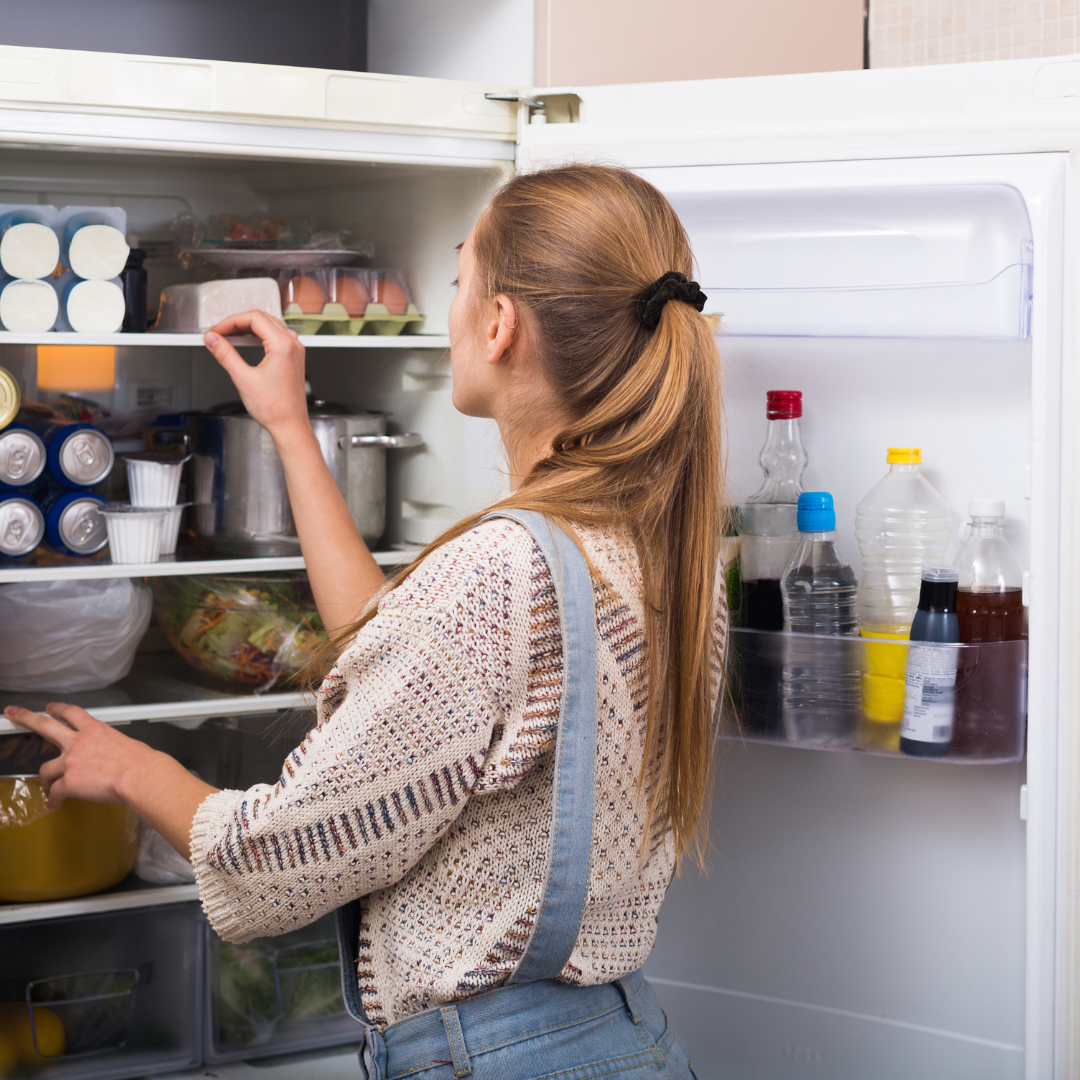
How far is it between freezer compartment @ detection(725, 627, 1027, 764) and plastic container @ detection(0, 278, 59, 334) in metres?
0.91

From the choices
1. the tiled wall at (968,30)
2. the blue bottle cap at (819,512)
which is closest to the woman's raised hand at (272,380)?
the blue bottle cap at (819,512)

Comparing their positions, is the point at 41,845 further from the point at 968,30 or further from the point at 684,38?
the point at 968,30

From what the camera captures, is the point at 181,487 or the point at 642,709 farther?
the point at 181,487

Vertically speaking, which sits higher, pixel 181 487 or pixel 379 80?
pixel 379 80

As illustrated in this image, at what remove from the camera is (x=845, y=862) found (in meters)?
1.32

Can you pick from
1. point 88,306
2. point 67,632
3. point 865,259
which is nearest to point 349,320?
point 88,306

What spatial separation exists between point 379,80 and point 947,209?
2.11ft

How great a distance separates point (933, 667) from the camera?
113 centimetres

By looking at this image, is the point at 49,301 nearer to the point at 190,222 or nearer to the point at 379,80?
the point at 190,222

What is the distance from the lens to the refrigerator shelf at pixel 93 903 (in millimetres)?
1338

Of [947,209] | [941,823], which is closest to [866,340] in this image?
[947,209]

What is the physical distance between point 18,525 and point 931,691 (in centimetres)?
109

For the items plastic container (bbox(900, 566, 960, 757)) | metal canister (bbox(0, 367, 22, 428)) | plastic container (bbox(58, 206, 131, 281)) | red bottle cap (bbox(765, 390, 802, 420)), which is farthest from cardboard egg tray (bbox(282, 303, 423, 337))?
plastic container (bbox(900, 566, 960, 757))

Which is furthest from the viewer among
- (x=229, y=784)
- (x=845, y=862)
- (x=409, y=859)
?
(x=229, y=784)
